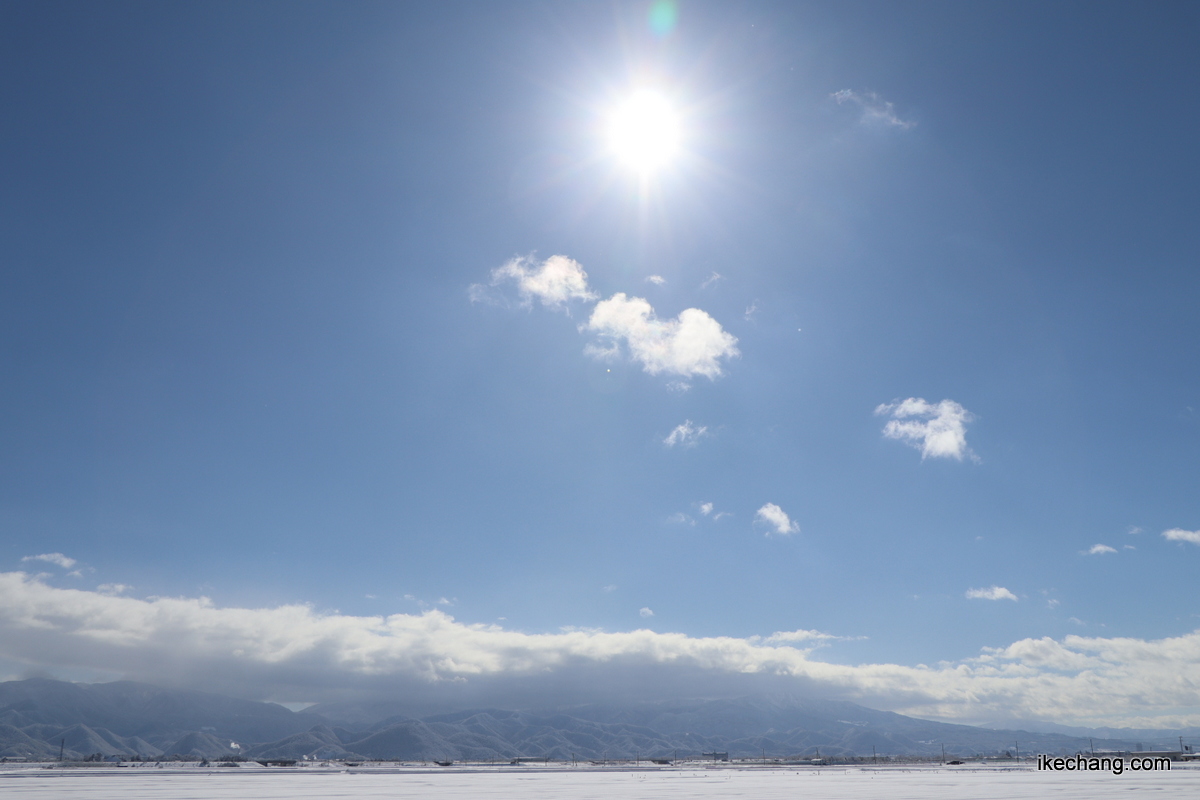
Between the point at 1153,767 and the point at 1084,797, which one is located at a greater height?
the point at 1084,797

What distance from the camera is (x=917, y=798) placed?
238 ft

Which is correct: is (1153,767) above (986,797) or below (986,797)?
below

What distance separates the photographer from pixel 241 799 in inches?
2921

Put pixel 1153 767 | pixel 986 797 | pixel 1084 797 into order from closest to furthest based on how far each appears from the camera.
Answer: pixel 1084 797 → pixel 986 797 → pixel 1153 767

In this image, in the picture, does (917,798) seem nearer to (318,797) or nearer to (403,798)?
(403,798)

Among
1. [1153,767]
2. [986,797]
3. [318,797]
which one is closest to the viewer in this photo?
[986,797]

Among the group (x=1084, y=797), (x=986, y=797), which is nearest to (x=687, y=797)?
(x=986, y=797)

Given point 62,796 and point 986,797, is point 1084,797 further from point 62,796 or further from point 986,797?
point 62,796

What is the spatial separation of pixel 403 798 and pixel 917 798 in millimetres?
53322

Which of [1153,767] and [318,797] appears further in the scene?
[1153,767]

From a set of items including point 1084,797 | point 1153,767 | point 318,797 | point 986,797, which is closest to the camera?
point 1084,797

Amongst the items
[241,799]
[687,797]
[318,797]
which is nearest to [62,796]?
[241,799]

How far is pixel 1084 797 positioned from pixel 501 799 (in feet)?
179

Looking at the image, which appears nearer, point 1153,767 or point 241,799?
point 241,799
